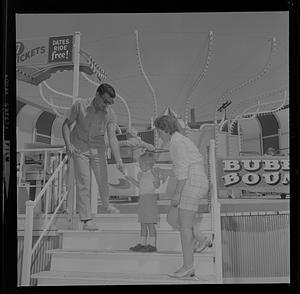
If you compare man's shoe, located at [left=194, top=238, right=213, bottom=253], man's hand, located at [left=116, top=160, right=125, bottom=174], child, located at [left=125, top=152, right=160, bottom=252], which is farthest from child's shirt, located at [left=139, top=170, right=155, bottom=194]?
man's shoe, located at [left=194, top=238, right=213, bottom=253]

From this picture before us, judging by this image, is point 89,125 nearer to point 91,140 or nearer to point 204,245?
point 91,140

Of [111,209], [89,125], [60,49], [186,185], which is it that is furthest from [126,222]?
[60,49]

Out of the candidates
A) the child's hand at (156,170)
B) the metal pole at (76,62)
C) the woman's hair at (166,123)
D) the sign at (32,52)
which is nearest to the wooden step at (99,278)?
the child's hand at (156,170)

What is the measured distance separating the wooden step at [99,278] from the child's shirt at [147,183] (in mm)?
503

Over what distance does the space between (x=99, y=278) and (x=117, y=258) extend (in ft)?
0.54

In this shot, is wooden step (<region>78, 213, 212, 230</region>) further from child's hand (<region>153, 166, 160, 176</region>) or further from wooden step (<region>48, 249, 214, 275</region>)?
child's hand (<region>153, 166, 160, 176</region>)

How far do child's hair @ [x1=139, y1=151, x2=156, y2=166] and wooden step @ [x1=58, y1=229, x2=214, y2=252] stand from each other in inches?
16.5

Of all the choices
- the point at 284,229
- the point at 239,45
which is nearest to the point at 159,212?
the point at 284,229

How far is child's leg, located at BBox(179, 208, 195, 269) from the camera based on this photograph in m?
2.43

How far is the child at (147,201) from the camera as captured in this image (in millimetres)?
2457

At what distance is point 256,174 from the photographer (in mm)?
2490

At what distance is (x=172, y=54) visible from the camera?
2535 millimetres
